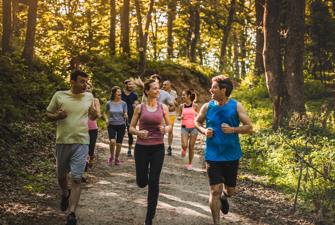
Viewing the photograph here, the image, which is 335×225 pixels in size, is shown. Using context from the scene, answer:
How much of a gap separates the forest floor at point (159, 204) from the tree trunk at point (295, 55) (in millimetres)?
4152

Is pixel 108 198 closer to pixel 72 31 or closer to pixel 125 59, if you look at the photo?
pixel 72 31

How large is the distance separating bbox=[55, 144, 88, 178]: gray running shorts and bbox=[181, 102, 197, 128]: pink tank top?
4.53 metres

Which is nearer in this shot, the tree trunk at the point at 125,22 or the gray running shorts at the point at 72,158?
the gray running shorts at the point at 72,158

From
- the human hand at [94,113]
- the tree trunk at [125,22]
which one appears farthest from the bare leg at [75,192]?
the tree trunk at [125,22]

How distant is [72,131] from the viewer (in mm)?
4926

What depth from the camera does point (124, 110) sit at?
9.02m

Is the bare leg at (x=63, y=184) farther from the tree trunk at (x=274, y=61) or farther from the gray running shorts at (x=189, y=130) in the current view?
the tree trunk at (x=274, y=61)

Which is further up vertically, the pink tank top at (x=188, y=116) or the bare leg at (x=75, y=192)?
the pink tank top at (x=188, y=116)

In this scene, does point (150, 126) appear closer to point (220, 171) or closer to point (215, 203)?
point (220, 171)

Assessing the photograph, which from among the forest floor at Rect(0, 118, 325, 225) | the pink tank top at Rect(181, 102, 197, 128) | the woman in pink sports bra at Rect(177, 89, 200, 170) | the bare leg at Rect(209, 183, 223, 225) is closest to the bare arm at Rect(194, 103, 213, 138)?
the bare leg at Rect(209, 183, 223, 225)

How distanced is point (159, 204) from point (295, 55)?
820cm

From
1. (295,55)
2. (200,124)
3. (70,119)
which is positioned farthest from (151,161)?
(295,55)

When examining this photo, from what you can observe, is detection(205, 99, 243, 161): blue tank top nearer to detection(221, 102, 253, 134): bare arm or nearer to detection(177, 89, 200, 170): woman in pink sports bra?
detection(221, 102, 253, 134): bare arm

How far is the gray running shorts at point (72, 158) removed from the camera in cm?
489
